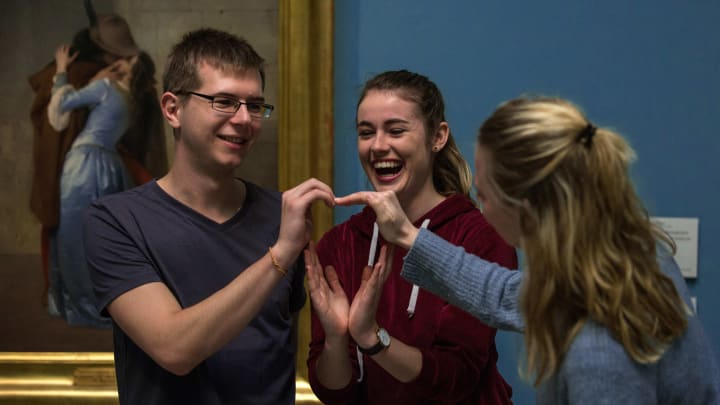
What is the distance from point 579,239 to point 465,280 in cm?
31

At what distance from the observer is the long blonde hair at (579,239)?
46.6 inches

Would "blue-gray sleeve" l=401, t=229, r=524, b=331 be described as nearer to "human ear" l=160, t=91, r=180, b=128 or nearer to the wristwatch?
the wristwatch

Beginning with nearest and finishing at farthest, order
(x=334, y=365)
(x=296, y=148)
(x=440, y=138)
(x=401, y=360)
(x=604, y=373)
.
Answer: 1. (x=604, y=373)
2. (x=401, y=360)
3. (x=334, y=365)
4. (x=440, y=138)
5. (x=296, y=148)

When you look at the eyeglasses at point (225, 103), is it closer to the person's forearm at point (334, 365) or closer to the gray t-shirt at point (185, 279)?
the gray t-shirt at point (185, 279)

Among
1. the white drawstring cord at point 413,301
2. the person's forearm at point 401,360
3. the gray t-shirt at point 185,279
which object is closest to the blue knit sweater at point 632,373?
the person's forearm at point 401,360

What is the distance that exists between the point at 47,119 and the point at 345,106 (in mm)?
907

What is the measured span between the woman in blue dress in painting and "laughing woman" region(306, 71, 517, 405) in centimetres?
85

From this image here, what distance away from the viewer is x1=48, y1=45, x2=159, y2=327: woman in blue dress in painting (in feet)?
7.95

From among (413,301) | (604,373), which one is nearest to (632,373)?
(604,373)

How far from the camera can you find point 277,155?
2.46 metres

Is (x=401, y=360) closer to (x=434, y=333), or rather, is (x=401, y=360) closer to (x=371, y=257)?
(x=434, y=333)

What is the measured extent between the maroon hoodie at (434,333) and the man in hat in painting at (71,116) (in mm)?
906

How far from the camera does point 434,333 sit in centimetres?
175

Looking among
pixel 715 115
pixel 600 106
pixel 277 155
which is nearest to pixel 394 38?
pixel 277 155
